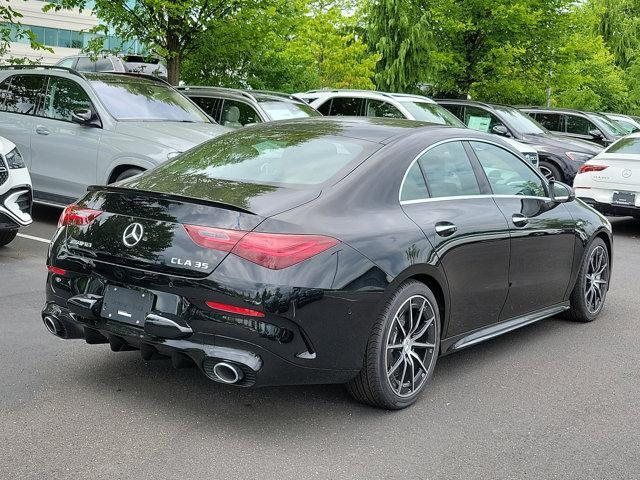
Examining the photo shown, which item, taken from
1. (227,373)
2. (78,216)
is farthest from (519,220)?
(78,216)

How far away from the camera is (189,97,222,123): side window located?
42.0ft

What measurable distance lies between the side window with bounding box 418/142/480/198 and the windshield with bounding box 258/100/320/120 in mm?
7090

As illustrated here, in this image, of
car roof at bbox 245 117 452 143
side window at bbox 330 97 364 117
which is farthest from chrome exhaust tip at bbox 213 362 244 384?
side window at bbox 330 97 364 117

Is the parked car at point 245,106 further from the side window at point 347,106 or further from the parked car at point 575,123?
the parked car at point 575,123

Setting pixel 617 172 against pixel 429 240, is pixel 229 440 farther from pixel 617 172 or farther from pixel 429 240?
pixel 617 172

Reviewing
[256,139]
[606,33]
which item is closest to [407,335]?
[256,139]

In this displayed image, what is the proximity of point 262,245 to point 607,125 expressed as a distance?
1667 centimetres

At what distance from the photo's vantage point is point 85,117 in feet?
30.8

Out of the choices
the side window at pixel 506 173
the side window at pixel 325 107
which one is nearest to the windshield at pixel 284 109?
the side window at pixel 325 107

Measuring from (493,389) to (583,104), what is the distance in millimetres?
29576

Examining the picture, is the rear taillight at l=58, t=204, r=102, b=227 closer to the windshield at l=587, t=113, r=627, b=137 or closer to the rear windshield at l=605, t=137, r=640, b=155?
the rear windshield at l=605, t=137, r=640, b=155

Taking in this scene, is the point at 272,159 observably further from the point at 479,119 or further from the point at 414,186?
the point at 479,119

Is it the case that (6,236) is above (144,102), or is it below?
below

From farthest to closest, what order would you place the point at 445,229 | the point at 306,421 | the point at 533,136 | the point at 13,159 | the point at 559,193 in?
1. the point at 533,136
2. the point at 13,159
3. the point at 559,193
4. the point at 445,229
5. the point at 306,421
